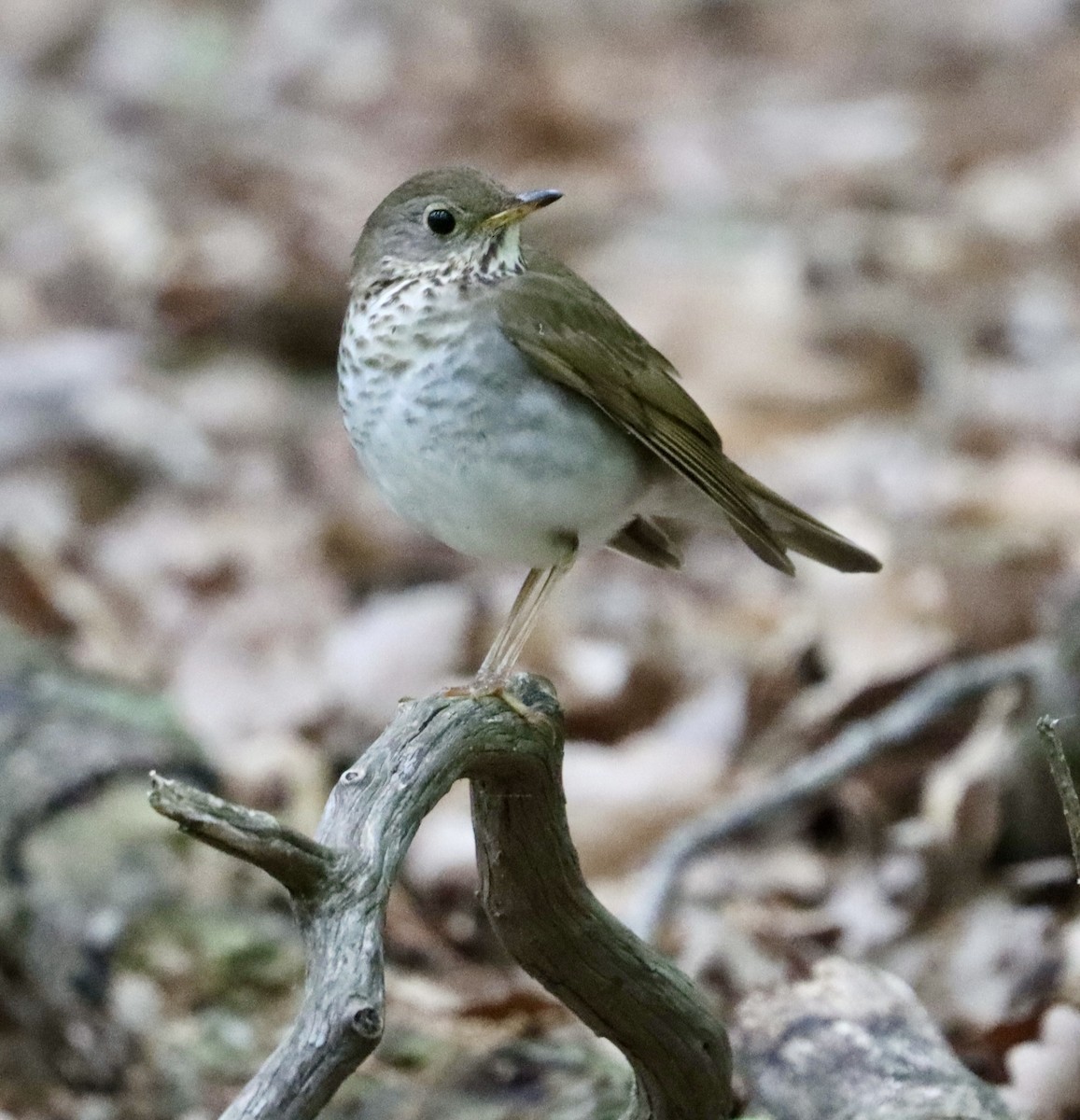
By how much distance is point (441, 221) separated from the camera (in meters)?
3.60

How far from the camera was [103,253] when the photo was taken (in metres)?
10.2

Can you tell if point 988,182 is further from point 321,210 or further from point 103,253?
point 103,253

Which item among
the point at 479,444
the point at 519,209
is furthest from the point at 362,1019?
the point at 519,209

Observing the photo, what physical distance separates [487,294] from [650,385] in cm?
Answer: 36

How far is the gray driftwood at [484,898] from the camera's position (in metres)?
2.17

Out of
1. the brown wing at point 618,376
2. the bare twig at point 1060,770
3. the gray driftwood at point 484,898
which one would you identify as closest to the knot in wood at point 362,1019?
the gray driftwood at point 484,898

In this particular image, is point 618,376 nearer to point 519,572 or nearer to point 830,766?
point 830,766

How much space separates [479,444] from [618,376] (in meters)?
0.36

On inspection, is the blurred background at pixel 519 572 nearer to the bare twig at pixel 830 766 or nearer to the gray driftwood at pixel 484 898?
the bare twig at pixel 830 766

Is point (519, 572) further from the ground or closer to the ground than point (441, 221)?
further from the ground

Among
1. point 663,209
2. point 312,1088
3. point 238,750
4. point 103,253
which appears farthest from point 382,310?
point 663,209

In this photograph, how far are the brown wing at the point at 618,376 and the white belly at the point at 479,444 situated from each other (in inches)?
1.6

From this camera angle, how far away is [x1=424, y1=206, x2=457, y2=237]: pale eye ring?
359 centimetres

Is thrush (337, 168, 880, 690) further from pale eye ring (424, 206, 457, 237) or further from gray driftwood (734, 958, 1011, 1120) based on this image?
gray driftwood (734, 958, 1011, 1120)
